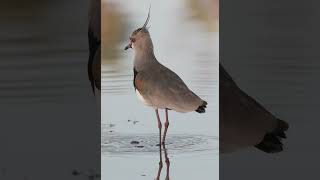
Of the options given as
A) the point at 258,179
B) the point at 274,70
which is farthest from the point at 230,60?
the point at 258,179

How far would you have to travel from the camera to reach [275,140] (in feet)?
8.89

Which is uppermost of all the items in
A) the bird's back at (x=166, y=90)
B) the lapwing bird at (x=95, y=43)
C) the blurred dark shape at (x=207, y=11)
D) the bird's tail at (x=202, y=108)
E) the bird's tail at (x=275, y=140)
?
the blurred dark shape at (x=207, y=11)

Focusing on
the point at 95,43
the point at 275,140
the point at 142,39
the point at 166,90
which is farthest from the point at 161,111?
the point at 275,140

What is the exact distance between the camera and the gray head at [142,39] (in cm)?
271

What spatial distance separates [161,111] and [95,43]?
537mm

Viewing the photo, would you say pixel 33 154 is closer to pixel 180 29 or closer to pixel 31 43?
pixel 31 43

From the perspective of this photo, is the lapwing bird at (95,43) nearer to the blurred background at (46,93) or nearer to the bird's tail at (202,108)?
the blurred background at (46,93)

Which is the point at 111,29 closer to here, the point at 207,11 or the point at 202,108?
the point at 207,11

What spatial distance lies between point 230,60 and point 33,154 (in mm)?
1243

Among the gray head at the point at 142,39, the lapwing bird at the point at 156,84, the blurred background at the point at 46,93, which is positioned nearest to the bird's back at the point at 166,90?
the lapwing bird at the point at 156,84

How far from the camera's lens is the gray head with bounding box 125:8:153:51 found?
271 cm

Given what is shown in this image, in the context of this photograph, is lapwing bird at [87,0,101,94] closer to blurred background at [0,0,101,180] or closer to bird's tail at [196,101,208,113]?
blurred background at [0,0,101,180]

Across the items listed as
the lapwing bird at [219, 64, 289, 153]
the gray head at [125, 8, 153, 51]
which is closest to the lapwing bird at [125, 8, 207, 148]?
the gray head at [125, 8, 153, 51]

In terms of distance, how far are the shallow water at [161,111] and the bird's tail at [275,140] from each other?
27cm
